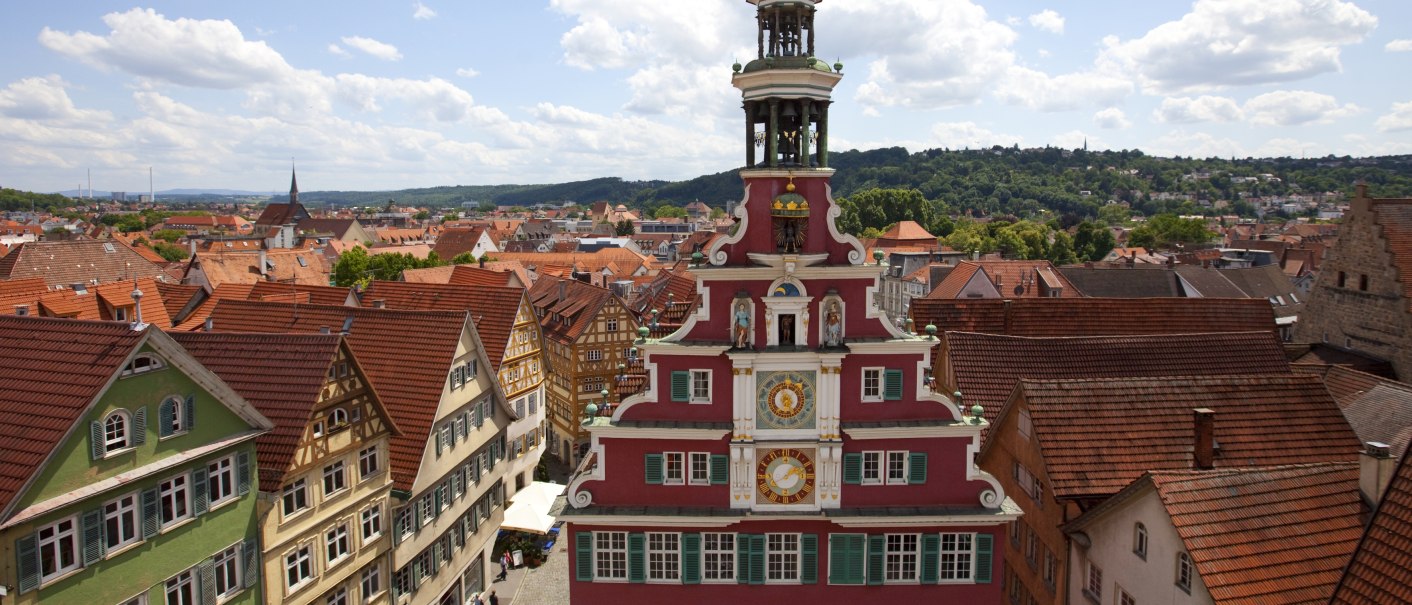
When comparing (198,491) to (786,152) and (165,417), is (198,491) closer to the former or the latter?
(165,417)

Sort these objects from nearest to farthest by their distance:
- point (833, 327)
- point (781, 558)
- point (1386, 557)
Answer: point (1386, 557) → point (833, 327) → point (781, 558)

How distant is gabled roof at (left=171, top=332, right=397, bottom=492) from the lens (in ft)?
67.8

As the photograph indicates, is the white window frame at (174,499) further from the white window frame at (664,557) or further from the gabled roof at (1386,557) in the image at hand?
the gabled roof at (1386,557)

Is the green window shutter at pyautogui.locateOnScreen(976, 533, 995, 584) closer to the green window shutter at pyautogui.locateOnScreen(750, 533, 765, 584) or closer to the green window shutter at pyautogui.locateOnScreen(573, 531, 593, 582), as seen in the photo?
the green window shutter at pyautogui.locateOnScreen(750, 533, 765, 584)

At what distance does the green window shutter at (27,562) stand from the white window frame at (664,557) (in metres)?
11.8

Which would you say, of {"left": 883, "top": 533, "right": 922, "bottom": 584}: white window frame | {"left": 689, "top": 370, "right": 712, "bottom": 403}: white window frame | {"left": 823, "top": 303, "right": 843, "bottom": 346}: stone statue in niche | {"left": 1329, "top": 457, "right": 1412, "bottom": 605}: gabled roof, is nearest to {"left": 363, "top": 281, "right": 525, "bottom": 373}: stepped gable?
{"left": 689, "top": 370, "right": 712, "bottom": 403}: white window frame

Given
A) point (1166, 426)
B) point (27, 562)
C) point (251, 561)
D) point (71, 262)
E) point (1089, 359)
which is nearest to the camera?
point (27, 562)

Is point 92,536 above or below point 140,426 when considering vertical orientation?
below

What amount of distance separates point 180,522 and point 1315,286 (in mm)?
45498

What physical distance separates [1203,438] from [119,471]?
2292 cm

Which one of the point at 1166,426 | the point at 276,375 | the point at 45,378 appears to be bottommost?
the point at 1166,426

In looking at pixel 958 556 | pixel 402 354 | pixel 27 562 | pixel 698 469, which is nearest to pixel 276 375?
pixel 402 354

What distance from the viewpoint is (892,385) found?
21.1m

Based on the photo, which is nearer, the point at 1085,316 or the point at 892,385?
the point at 892,385
